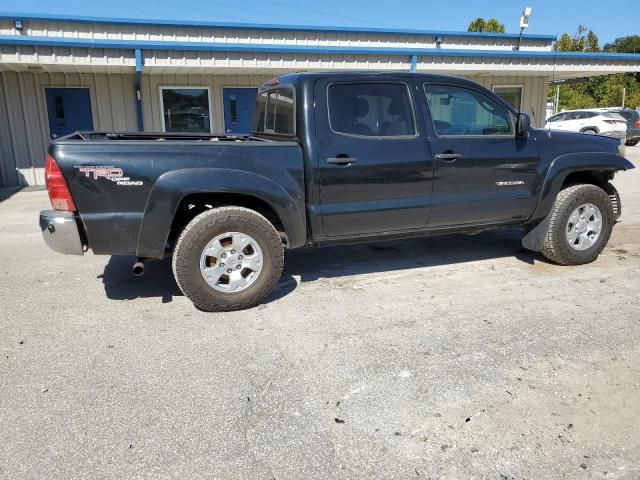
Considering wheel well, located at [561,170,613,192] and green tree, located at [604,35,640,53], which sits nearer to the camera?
wheel well, located at [561,170,613,192]

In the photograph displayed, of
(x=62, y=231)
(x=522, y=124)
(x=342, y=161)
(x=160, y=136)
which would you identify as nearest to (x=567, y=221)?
(x=522, y=124)

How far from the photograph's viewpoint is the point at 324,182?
4.46m

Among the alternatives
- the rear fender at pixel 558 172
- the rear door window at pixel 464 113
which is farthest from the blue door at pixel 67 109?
the rear fender at pixel 558 172

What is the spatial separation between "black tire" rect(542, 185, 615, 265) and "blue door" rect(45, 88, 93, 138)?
11.2m

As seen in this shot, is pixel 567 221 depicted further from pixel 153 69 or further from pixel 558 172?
pixel 153 69

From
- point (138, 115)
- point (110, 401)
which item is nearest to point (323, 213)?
point (110, 401)

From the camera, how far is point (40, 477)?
2.41m

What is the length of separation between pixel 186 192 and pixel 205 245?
0.44 meters

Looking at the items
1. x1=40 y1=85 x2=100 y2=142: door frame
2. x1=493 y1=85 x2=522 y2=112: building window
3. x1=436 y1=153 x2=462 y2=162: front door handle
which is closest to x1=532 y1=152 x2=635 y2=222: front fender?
x1=436 y1=153 x2=462 y2=162: front door handle

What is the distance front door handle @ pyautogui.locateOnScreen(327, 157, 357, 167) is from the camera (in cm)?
445

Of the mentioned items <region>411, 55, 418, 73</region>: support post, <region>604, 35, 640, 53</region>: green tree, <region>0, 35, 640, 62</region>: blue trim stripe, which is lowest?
<region>411, 55, 418, 73</region>: support post

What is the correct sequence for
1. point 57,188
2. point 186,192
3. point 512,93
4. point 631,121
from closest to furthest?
point 57,188
point 186,192
point 512,93
point 631,121

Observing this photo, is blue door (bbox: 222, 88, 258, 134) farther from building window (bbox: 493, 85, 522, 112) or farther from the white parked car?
the white parked car

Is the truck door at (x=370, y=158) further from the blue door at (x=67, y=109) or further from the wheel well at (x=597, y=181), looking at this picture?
the blue door at (x=67, y=109)
